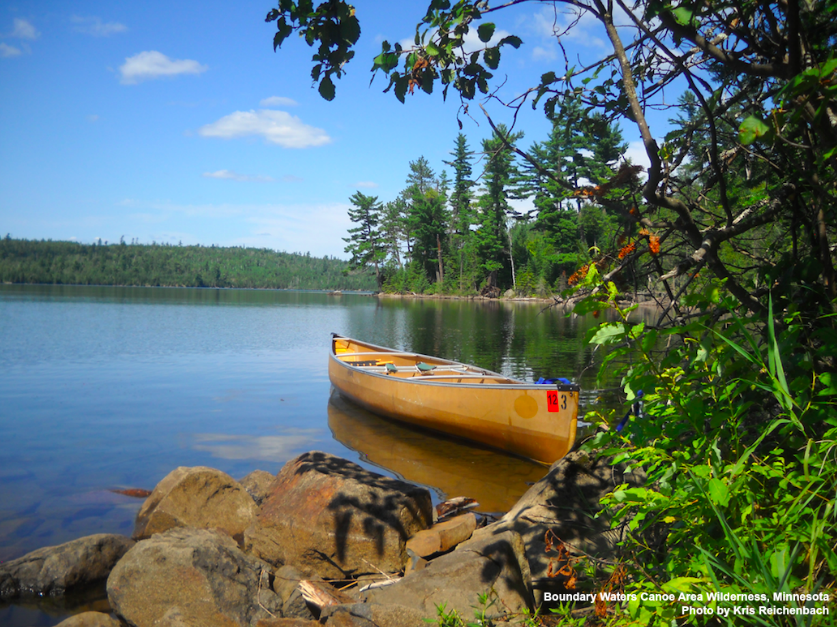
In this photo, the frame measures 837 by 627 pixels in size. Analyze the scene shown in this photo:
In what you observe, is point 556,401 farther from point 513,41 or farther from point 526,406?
point 513,41

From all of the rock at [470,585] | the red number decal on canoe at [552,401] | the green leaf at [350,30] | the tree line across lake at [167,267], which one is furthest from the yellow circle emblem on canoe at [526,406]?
the tree line across lake at [167,267]

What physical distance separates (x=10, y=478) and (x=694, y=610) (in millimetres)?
8968

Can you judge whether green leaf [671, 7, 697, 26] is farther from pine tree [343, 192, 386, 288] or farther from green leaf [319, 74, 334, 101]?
pine tree [343, 192, 386, 288]

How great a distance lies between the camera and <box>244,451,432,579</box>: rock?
14.8 feet

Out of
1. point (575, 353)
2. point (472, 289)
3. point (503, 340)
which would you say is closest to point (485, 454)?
point (575, 353)

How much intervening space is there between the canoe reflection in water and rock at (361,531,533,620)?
12.4 ft

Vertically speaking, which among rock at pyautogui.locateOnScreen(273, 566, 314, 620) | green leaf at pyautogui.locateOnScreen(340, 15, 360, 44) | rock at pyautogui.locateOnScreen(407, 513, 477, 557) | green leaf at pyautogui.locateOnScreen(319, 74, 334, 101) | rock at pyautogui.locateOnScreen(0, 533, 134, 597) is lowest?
rock at pyautogui.locateOnScreen(0, 533, 134, 597)

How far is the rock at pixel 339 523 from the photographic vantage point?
177 inches

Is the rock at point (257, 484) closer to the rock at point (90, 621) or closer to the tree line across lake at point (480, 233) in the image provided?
the rock at point (90, 621)

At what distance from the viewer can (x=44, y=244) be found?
114562 mm

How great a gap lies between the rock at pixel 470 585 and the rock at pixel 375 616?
1.7 inches

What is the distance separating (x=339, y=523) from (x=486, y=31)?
13.0ft

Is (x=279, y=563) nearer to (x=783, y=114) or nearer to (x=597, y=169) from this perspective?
(x=783, y=114)

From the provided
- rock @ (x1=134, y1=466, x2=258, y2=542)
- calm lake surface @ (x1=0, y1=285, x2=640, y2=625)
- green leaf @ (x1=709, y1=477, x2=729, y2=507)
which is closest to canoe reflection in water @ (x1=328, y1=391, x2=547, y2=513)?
calm lake surface @ (x1=0, y1=285, x2=640, y2=625)
